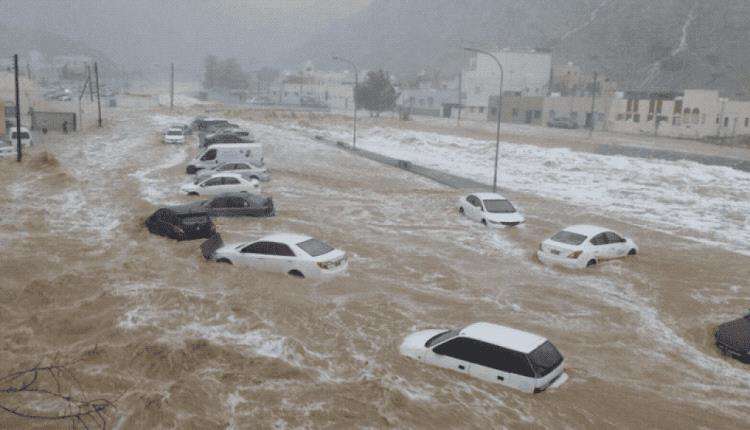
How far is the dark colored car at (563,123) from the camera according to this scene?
93.6 m

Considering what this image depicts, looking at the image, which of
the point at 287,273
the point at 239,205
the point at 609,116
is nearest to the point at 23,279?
the point at 287,273

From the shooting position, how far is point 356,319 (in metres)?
15.1

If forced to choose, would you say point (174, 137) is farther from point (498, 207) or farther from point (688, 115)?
point (688, 115)

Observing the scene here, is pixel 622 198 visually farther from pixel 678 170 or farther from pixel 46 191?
pixel 46 191

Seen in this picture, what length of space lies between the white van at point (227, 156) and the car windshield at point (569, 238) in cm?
2104

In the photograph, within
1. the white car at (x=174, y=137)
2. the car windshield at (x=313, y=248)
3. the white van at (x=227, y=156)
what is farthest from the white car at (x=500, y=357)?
the white car at (x=174, y=137)

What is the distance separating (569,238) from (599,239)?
0.98 m

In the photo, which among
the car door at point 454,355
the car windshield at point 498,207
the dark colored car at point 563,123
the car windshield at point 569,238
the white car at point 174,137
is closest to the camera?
the car door at point 454,355

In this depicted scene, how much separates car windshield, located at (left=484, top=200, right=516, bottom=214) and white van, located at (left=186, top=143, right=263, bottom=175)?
15.7 meters

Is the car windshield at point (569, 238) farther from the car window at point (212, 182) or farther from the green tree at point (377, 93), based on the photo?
the green tree at point (377, 93)

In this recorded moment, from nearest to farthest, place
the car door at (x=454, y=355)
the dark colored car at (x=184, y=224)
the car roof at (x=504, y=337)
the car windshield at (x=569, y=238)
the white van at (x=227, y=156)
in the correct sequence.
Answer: the car roof at (x=504, y=337) → the car door at (x=454, y=355) → the car windshield at (x=569, y=238) → the dark colored car at (x=184, y=224) → the white van at (x=227, y=156)

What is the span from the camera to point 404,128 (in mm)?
85562

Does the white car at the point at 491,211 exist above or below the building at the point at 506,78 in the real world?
below

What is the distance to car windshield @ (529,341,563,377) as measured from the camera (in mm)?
10906
